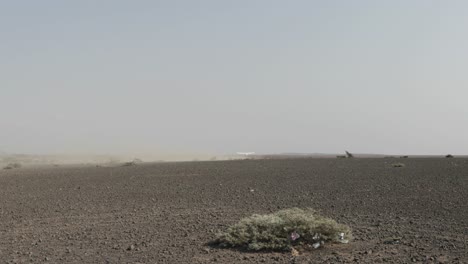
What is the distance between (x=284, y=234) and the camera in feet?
28.3

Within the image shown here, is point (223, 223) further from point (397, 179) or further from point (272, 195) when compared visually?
point (397, 179)

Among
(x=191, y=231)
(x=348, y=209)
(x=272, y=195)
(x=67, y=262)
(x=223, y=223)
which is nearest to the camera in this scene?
(x=67, y=262)

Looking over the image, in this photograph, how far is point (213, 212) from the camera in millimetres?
11883

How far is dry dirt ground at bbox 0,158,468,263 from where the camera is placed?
8094 mm

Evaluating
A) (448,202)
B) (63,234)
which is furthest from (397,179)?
(63,234)

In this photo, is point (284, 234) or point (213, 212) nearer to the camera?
point (284, 234)

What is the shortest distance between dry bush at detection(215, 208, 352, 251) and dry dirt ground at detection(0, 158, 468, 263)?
0.26 m

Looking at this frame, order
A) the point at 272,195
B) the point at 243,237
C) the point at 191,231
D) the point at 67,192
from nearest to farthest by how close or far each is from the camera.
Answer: the point at 243,237 → the point at 191,231 → the point at 272,195 → the point at 67,192

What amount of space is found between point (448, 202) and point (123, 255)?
7.66 meters

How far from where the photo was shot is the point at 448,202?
12.1 metres

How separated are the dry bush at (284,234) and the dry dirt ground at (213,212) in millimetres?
258

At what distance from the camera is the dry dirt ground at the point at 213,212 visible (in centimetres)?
809

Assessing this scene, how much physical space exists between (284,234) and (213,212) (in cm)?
349

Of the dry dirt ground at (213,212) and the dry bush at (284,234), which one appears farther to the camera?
the dry bush at (284,234)
